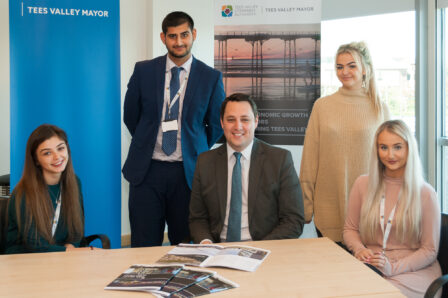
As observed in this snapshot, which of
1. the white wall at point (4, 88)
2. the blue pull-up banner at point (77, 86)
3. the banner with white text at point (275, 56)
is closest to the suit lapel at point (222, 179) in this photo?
the blue pull-up banner at point (77, 86)

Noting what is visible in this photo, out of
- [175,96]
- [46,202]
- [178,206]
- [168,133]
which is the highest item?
[175,96]

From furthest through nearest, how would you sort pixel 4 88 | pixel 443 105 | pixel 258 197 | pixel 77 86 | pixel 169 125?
1. pixel 4 88
2. pixel 443 105
3. pixel 77 86
4. pixel 169 125
5. pixel 258 197

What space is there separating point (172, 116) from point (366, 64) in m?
1.35

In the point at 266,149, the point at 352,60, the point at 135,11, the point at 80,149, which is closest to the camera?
the point at 266,149

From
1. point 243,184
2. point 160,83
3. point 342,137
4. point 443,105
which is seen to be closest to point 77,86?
point 160,83

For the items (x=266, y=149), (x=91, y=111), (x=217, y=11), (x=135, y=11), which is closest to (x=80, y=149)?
(x=91, y=111)

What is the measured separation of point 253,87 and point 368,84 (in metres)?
1.24

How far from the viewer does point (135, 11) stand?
560cm

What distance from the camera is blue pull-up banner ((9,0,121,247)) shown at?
334cm

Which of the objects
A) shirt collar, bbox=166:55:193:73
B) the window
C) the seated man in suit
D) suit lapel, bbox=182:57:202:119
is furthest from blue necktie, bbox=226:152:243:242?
the window

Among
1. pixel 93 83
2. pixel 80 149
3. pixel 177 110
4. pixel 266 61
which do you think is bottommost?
pixel 80 149

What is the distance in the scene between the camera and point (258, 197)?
265 centimetres

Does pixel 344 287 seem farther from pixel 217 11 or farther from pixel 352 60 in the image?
pixel 217 11

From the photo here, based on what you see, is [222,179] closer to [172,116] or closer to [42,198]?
[172,116]
